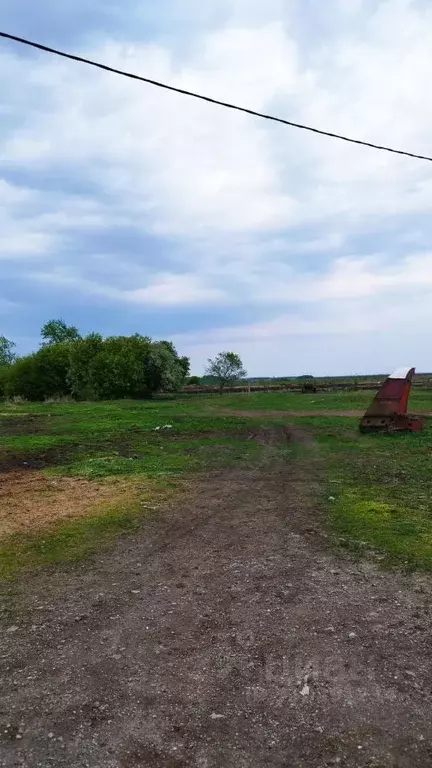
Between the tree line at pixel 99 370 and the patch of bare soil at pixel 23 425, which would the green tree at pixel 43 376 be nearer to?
the tree line at pixel 99 370

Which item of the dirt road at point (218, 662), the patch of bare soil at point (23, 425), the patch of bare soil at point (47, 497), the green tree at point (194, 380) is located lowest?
the dirt road at point (218, 662)

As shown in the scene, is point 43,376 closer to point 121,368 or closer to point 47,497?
point 121,368

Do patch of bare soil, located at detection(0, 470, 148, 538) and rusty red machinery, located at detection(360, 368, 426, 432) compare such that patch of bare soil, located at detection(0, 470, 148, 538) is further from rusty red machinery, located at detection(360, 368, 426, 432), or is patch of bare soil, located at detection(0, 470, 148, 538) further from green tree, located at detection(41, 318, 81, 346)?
green tree, located at detection(41, 318, 81, 346)

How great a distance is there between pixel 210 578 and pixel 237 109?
4.85 m

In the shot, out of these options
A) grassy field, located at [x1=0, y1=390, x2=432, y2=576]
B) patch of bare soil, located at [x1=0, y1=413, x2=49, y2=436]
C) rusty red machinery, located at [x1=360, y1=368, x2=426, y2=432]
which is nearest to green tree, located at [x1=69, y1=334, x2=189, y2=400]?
patch of bare soil, located at [x1=0, y1=413, x2=49, y2=436]

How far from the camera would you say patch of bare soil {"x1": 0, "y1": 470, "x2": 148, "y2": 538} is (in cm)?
681

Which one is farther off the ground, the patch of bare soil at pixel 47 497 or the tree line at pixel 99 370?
the tree line at pixel 99 370

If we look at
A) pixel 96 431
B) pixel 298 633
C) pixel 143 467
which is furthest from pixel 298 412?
pixel 298 633

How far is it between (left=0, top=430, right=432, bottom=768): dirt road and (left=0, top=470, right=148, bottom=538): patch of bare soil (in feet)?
5.83

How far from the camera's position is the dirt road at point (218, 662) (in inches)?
105

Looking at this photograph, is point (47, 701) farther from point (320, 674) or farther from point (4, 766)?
point (320, 674)

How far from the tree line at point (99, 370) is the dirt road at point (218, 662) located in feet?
119

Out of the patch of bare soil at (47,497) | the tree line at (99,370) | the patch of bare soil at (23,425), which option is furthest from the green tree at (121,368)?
the patch of bare soil at (47,497)

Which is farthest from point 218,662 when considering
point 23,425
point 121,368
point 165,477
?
point 121,368
